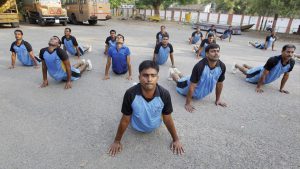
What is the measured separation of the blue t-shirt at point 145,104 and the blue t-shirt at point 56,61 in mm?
2748

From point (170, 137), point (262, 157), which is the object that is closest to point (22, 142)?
point (170, 137)

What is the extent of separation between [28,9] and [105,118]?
21.1 metres

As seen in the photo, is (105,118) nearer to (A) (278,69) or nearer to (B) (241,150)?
(B) (241,150)

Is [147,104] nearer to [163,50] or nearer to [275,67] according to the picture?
[275,67]

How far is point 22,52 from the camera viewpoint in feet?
22.1

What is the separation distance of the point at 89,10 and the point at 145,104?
63.1 ft

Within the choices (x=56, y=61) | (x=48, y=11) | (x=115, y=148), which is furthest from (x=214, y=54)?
(x=48, y=11)

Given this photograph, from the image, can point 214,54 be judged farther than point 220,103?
No

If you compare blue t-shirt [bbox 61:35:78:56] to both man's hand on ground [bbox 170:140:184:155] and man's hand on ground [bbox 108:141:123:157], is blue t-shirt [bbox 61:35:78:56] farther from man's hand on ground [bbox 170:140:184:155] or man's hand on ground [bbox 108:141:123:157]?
man's hand on ground [bbox 170:140:184:155]

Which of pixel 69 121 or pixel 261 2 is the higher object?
pixel 261 2

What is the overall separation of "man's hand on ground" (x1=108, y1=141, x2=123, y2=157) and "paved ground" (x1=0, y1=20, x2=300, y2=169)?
9 centimetres

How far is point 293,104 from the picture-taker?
506 centimetres

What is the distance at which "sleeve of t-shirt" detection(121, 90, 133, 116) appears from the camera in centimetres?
285

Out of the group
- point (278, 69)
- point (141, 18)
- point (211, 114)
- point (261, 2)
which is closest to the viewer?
point (211, 114)
